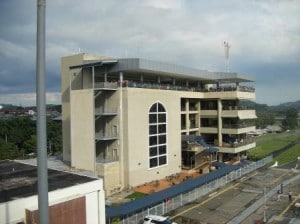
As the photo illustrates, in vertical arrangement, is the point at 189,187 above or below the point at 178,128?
below

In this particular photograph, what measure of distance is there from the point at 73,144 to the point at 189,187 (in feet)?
47.3

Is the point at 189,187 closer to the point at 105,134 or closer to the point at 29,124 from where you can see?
the point at 105,134

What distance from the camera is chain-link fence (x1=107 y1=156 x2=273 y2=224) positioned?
3062 cm

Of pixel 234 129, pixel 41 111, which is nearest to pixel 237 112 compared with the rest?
pixel 234 129

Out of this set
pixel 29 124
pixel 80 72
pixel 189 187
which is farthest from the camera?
pixel 29 124

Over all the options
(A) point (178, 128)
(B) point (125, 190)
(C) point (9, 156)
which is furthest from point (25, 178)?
(C) point (9, 156)

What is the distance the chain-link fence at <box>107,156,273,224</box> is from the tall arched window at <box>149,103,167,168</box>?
22.3 feet

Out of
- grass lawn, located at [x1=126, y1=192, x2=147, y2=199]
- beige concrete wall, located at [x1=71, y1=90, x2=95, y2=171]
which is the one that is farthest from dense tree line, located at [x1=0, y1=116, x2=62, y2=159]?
grass lawn, located at [x1=126, y1=192, x2=147, y2=199]

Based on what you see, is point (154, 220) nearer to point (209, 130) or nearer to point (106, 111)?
point (106, 111)

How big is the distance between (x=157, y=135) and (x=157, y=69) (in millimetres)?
8232

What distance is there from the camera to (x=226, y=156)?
60469 mm

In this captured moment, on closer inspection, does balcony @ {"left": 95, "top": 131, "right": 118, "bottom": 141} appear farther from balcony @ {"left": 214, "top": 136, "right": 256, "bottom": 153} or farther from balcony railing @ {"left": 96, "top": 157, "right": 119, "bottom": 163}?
balcony @ {"left": 214, "top": 136, "right": 256, "bottom": 153}

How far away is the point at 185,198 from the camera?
37312 mm

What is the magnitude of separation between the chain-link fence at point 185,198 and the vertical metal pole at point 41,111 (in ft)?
72.4
